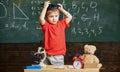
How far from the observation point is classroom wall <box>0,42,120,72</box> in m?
3.59

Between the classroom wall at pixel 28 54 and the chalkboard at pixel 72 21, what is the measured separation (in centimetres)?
5

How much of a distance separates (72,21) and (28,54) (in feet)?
1.92

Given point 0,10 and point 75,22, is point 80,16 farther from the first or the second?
point 0,10

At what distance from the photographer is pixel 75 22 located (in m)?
3.57

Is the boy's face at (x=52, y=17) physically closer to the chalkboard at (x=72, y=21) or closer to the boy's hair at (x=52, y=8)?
the boy's hair at (x=52, y=8)

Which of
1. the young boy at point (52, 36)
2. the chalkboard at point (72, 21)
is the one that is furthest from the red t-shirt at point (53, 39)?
the chalkboard at point (72, 21)

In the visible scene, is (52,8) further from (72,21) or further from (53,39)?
(72,21)

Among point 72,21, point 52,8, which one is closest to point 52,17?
point 52,8

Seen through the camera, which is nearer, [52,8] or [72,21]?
[52,8]

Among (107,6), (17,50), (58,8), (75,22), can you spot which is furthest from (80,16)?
(58,8)

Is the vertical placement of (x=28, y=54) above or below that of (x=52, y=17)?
below

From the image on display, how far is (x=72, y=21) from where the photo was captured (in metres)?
3.58

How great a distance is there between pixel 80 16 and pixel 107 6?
1.03 ft

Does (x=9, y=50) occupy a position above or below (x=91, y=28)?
below
